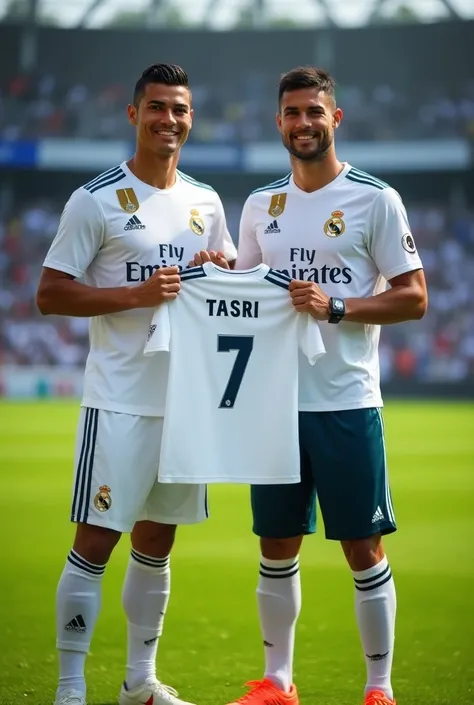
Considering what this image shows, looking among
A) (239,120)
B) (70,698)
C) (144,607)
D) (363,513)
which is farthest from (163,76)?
(239,120)

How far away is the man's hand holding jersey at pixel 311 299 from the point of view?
3.69m

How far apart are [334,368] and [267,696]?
1.20 meters

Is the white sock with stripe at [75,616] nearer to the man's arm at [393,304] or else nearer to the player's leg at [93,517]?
the player's leg at [93,517]

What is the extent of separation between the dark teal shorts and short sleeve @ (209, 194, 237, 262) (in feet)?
2.50

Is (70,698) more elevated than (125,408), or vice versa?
(125,408)

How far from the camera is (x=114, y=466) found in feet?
12.3

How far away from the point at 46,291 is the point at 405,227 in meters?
1.32

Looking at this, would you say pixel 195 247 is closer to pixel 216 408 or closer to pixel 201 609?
pixel 216 408

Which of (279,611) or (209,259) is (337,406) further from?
(279,611)

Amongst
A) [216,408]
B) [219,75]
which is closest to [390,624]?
[216,408]

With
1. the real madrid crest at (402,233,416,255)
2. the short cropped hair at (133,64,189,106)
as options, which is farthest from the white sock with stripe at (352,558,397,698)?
the short cropped hair at (133,64,189,106)

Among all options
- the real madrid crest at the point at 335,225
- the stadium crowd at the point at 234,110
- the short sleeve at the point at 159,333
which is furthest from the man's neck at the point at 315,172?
the stadium crowd at the point at 234,110

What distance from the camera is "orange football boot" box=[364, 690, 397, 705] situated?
367cm

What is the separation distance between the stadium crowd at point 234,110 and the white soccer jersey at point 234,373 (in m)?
26.2
